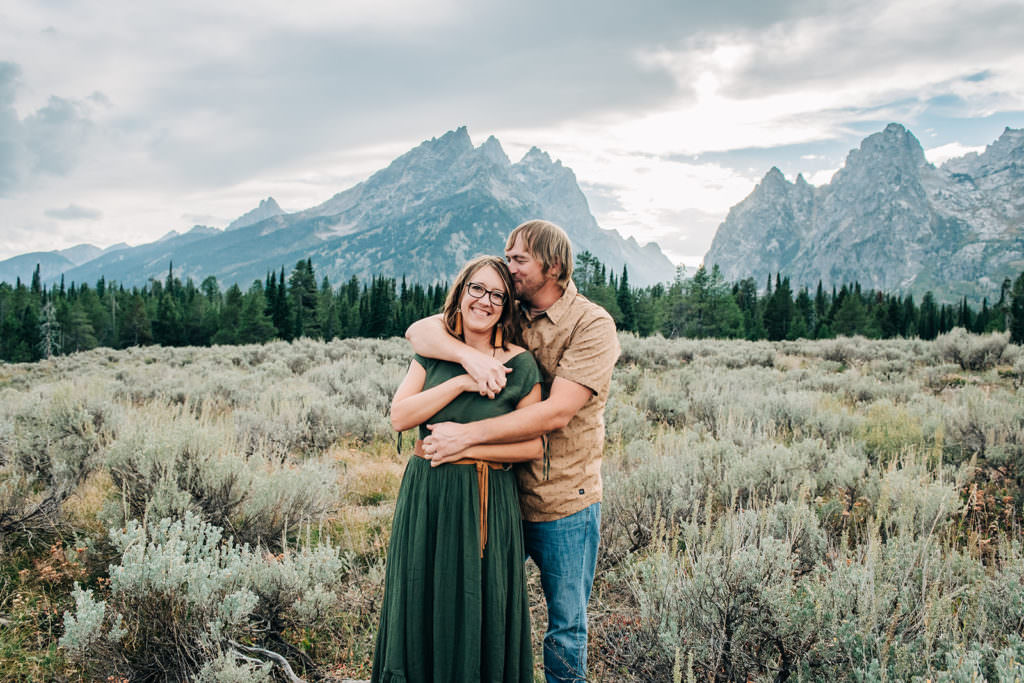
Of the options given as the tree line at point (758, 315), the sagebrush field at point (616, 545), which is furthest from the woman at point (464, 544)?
the tree line at point (758, 315)

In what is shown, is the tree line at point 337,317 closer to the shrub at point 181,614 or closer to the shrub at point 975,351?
the shrub at point 975,351

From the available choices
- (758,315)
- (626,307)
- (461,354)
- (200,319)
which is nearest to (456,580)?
(461,354)

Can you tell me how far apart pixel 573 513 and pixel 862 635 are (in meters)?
1.48

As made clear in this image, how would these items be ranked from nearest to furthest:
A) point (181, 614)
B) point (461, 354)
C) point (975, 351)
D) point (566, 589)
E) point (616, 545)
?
point (461, 354) < point (566, 589) < point (181, 614) < point (616, 545) < point (975, 351)

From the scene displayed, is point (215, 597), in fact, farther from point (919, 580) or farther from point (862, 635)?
point (919, 580)

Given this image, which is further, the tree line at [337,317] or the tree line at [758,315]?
the tree line at [758,315]

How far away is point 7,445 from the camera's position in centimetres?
561

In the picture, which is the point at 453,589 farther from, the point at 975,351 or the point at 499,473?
the point at 975,351

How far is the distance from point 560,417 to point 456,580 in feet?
2.83

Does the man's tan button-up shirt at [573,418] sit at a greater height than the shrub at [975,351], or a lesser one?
greater

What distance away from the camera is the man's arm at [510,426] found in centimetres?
232

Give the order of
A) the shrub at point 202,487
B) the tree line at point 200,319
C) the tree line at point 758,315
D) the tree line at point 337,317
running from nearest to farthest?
the shrub at point 202,487
the tree line at point 200,319
the tree line at point 337,317
the tree line at point 758,315

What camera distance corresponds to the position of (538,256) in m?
2.47

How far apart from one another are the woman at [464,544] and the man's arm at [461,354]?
0.08 meters
